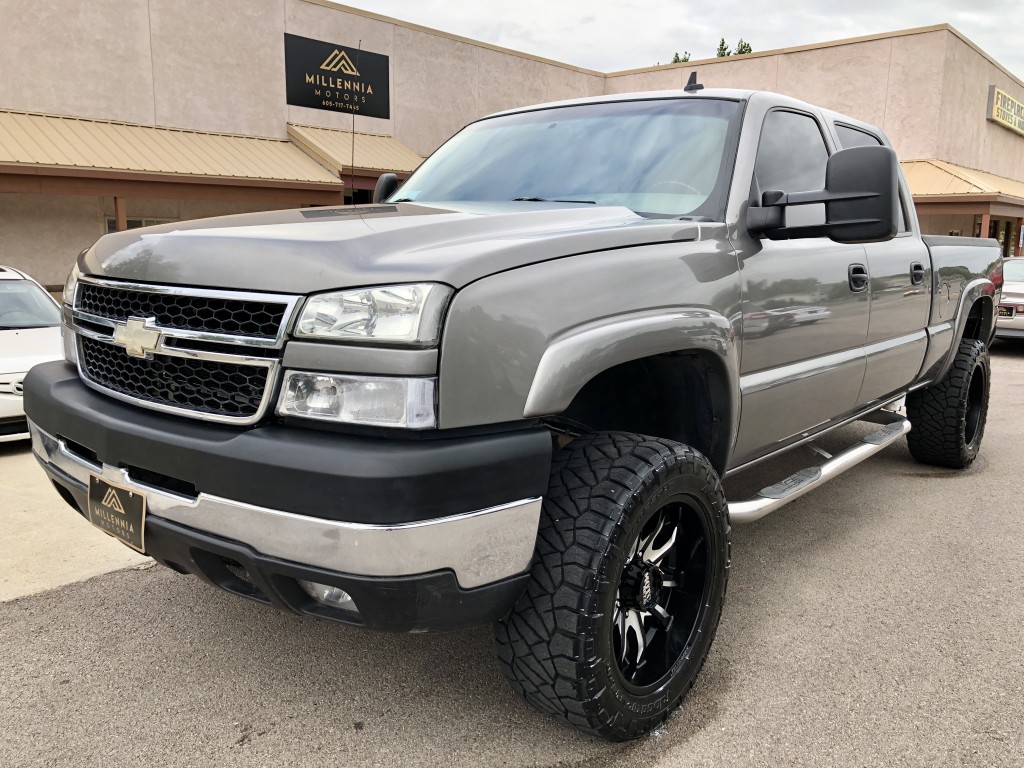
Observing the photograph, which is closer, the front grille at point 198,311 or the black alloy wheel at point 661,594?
the front grille at point 198,311

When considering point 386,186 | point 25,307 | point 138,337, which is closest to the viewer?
point 138,337

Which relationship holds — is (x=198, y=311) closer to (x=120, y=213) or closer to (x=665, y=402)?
(x=665, y=402)

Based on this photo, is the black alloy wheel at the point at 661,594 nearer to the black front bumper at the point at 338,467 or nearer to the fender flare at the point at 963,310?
the black front bumper at the point at 338,467

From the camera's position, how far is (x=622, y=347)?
235 centimetres

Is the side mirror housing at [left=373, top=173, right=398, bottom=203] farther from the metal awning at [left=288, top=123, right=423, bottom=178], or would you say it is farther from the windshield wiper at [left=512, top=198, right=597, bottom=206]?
the metal awning at [left=288, top=123, right=423, bottom=178]

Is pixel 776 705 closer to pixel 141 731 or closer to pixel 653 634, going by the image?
pixel 653 634

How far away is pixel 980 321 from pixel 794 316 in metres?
3.15

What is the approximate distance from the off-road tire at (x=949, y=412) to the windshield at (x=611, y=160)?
113 inches

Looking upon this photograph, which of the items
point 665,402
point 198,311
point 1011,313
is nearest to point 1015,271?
point 1011,313

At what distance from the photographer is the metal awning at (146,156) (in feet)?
44.8

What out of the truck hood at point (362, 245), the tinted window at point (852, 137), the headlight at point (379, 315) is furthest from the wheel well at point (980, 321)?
the headlight at point (379, 315)

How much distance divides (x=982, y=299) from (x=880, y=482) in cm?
136

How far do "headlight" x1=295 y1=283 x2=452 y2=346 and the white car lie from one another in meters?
4.74

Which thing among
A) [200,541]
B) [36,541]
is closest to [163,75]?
[36,541]
